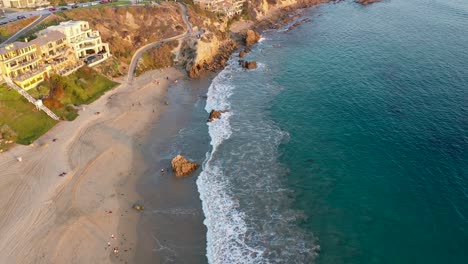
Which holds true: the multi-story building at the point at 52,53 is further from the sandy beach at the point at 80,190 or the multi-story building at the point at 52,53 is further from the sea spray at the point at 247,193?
the sea spray at the point at 247,193

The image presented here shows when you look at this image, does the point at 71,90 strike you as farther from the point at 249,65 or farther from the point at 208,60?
the point at 249,65

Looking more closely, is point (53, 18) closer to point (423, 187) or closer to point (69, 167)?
point (69, 167)

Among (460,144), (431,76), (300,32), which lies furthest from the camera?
(300,32)

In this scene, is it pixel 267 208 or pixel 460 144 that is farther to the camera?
pixel 460 144

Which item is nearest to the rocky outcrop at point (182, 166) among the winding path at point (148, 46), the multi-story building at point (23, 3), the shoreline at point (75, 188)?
the shoreline at point (75, 188)

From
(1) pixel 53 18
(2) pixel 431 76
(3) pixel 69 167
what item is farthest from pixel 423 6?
(3) pixel 69 167

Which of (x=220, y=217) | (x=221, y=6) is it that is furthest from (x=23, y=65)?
(x=221, y=6)
